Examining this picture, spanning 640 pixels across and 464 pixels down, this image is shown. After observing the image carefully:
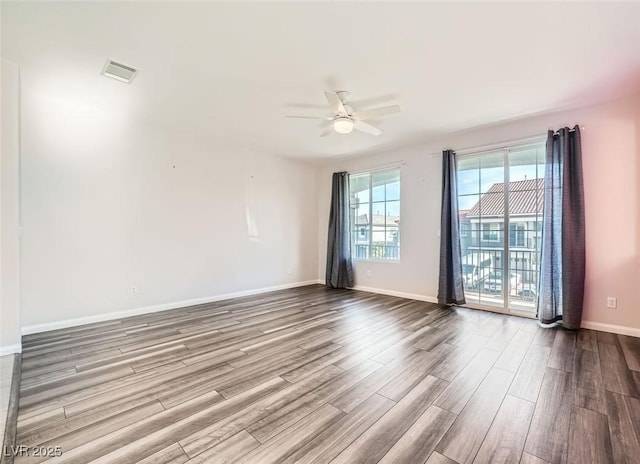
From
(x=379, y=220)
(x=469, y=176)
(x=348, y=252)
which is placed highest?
(x=469, y=176)

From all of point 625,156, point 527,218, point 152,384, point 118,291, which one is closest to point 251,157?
point 118,291

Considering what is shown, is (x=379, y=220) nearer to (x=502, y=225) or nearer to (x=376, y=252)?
(x=376, y=252)

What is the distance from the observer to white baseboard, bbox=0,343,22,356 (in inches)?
102

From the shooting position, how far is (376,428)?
1659 mm

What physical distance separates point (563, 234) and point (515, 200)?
29.0 inches

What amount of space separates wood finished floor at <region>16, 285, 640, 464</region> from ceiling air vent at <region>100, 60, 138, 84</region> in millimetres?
2630

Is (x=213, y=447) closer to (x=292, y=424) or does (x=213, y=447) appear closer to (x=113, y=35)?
(x=292, y=424)

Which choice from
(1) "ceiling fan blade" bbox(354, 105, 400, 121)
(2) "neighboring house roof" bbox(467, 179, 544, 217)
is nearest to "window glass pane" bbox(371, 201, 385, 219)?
(2) "neighboring house roof" bbox(467, 179, 544, 217)

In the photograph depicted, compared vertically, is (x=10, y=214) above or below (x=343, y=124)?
below

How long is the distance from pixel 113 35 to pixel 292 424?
3.02m

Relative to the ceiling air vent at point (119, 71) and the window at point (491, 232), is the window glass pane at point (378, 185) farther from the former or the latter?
the ceiling air vent at point (119, 71)

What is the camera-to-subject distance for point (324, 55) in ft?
7.80

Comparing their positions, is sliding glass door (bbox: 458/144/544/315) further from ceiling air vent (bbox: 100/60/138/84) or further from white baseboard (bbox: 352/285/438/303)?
ceiling air vent (bbox: 100/60/138/84)

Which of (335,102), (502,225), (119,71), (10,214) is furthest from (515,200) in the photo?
(10,214)
